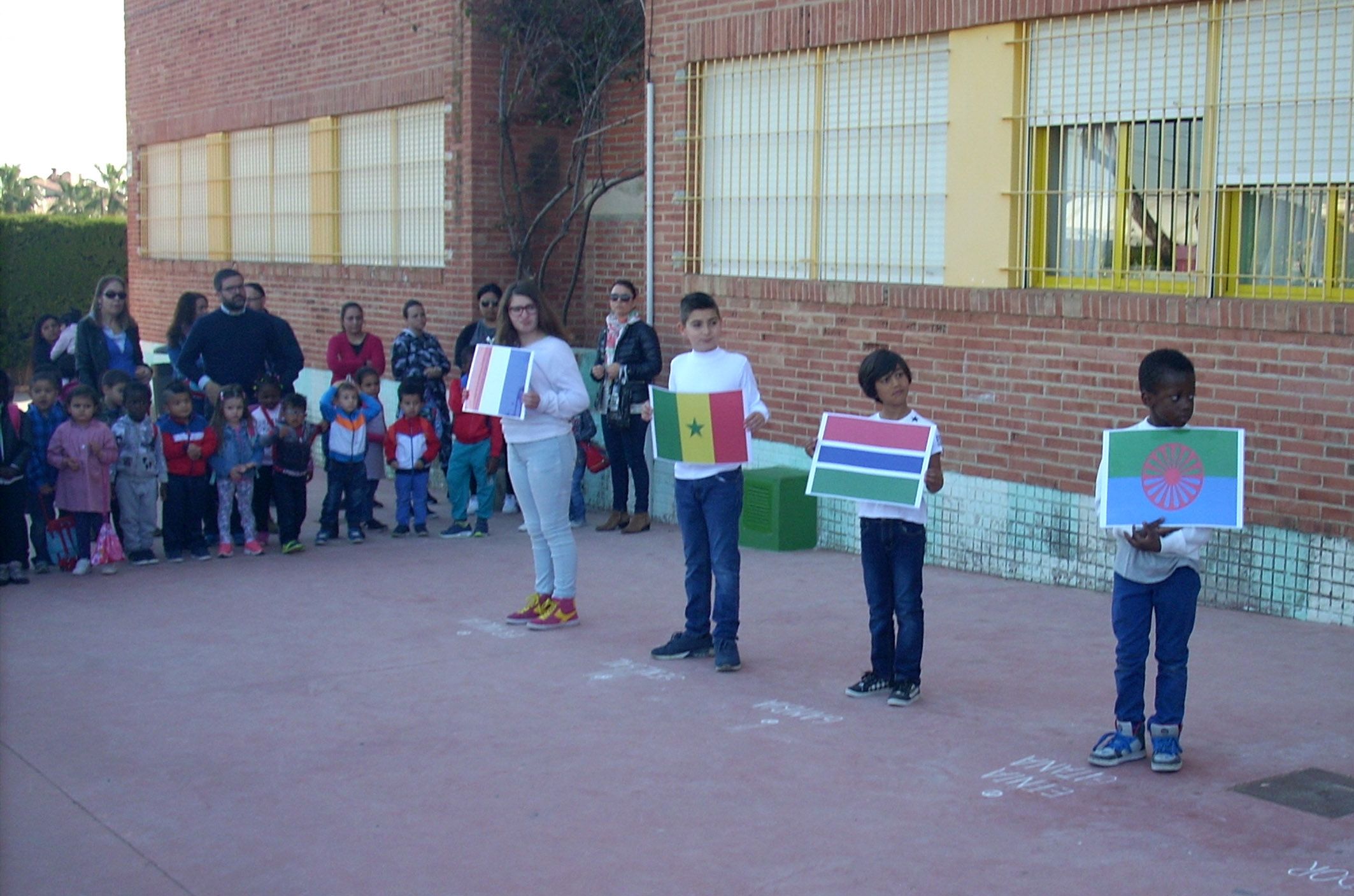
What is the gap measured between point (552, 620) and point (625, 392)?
3.25 meters

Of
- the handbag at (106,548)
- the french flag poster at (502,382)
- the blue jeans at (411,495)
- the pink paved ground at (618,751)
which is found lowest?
the pink paved ground at (618,751)

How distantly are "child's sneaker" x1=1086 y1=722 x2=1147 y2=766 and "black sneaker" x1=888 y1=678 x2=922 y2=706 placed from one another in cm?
103

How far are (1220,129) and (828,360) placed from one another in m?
3.24

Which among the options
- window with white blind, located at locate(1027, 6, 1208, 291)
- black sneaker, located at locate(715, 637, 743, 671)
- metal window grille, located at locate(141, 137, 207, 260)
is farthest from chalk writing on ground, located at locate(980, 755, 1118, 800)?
metal window grille, located at locate(141, 137, 207, 260)

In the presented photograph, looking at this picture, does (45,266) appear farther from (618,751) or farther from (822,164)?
(618,751)

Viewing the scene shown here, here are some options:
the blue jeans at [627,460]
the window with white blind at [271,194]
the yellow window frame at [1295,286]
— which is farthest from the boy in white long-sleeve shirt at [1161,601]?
the window with white blind at [271,194]

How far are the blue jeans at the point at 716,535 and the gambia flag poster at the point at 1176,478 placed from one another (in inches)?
82.6

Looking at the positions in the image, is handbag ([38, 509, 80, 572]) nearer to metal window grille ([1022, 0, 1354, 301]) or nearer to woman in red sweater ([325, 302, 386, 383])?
woman in red sweater ([325, 302, 386, 383])

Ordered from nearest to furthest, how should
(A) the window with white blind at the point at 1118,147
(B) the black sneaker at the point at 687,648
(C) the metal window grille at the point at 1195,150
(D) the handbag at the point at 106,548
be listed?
1. (B) the black sneaker at the point at 687,648
2. (C) the metal window grille at the point at 1195,150
3. (A) the window with white blind at the point at 1118,147
4. (D) the handbag at the point at 106,548

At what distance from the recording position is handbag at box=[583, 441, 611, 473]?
39.1ft

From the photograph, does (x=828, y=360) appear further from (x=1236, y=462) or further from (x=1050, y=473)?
(x=1236, y=462)

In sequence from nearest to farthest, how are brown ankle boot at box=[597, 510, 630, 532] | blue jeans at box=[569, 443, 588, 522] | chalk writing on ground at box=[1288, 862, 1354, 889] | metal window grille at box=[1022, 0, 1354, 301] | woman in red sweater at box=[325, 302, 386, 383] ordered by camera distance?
chalk writing on ground at box=[1288, 862, 1354, 889] → metal window grille at box=[1022, 0, 1354, 301] → brown ankle boot at box=[597, 510, 630, 532] → blue jeans at box=[569, 443, 588, 522] → woman in red sweater at box=[325, 302, 386, 383]

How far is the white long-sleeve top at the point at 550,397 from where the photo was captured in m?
8.09

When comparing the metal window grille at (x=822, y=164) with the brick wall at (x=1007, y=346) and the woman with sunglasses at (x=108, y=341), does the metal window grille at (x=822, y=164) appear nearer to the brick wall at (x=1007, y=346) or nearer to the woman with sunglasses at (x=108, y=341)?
the brick wall at (x=1007, y=346)
